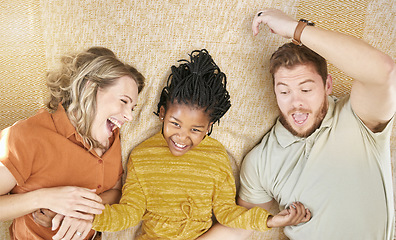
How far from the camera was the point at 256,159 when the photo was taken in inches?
61.1

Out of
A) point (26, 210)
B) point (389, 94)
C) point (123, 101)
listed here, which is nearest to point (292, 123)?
point (389, 94)

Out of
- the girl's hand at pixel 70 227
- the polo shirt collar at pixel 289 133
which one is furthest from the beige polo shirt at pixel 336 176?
the girl's hand at pixel 70 227

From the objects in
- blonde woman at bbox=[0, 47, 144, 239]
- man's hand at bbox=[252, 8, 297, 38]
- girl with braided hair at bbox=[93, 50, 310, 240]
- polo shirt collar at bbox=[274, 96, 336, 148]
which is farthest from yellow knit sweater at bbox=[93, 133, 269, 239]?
man's hand at bbox=[252, 8, 297, 38]

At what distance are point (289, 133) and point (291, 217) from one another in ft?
0.96

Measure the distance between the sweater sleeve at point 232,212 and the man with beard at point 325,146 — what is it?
134mm

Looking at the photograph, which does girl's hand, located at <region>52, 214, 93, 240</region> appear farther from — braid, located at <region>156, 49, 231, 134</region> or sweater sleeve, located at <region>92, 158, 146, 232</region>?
braid, located at <region>156, 49, 231, 134</region>

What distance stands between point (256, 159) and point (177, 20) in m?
0.58

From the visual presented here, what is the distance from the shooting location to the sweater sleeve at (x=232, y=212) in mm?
1452

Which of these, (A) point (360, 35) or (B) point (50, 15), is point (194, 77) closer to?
(B) point (50, 15)

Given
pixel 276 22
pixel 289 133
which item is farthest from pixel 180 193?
pixel 276 22

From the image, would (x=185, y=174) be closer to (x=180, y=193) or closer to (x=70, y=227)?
(x=180, y=193)

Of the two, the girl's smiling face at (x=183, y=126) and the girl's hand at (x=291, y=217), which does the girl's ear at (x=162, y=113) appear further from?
the girl's hand at (x=291, y=217)

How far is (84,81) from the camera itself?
1364 millimetres

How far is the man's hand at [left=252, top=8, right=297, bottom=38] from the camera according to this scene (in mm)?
1377
